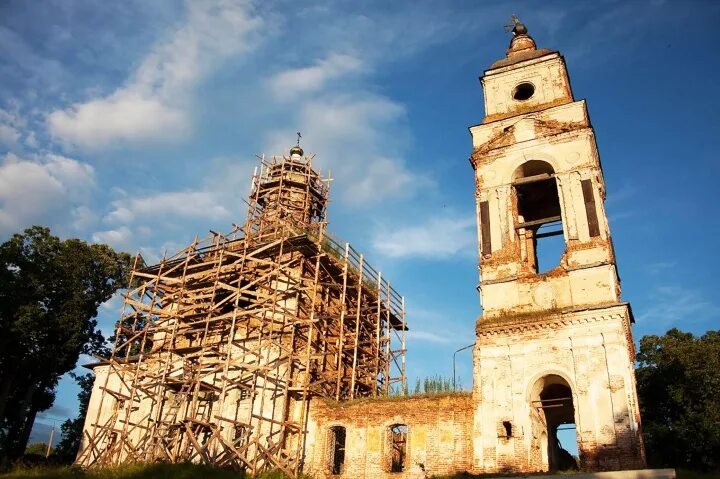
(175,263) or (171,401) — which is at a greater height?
(175,263)

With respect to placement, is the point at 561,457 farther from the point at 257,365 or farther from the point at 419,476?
the point at 257,365

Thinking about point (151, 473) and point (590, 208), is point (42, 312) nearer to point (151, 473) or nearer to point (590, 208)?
point (151, 473)

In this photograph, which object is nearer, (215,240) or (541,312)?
(541,312)

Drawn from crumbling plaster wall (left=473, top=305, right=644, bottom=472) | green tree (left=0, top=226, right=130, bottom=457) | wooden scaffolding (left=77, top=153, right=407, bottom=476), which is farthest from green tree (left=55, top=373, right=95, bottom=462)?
crumbling plaster wall (left=473, top=305, right=644, bottom=472)

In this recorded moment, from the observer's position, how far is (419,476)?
17.9 m

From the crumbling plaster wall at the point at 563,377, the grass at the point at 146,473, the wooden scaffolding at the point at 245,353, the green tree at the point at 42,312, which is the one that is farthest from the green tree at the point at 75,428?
the crumbling plaster wall at the point at 563,377

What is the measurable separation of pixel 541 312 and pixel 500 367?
6.32 feet

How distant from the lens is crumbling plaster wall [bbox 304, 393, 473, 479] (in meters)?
17.7

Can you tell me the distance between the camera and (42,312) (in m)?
30.0

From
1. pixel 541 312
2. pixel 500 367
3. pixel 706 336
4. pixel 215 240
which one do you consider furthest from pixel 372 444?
pixel 706 336

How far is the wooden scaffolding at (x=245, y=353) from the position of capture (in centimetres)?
2073

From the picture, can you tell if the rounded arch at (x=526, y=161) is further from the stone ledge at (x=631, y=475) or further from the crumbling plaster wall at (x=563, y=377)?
the stone ledge at (x=631, y=475)

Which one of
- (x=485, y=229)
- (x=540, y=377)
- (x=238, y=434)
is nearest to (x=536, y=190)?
(x=485, y=229)

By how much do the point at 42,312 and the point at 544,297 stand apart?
77.1 feet
